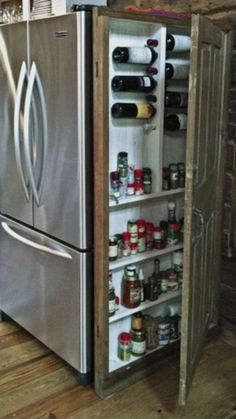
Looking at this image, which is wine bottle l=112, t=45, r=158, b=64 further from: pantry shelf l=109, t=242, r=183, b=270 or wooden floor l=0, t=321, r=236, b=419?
wooden floor l=0, t=321, r=236, b=419

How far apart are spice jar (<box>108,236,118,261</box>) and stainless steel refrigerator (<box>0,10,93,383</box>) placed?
0.30 feet

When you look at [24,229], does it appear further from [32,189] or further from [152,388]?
[152,388]

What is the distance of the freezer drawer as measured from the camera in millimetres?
2316

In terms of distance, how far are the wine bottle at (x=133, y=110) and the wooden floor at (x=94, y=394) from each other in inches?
51.7

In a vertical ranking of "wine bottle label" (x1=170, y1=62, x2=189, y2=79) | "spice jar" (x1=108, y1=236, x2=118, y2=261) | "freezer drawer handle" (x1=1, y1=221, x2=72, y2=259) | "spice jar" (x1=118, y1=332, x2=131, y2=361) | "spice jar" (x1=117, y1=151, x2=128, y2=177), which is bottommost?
"spice jar" (x1=118, y1=332, x2=131, y2=361)

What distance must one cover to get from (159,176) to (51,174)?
52 cm

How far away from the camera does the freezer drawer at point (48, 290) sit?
2316 mm

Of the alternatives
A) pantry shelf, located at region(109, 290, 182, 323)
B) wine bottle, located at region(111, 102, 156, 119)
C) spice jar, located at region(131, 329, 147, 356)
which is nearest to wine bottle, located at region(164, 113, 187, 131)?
wine bottle, located at region(111, 102, 156, 119)

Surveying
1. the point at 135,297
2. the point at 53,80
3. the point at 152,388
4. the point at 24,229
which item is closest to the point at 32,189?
the point at 24,229

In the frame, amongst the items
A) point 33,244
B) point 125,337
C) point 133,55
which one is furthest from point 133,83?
point 125,337

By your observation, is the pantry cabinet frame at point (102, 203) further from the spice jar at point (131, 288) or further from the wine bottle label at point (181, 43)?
the spice jar at point (131, 288)

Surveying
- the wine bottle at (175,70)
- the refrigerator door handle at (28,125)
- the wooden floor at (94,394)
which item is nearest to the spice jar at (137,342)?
the wooden floor at (94,394)

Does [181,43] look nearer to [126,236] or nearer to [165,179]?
[165,179]

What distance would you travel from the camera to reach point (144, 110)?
225 centimetres
